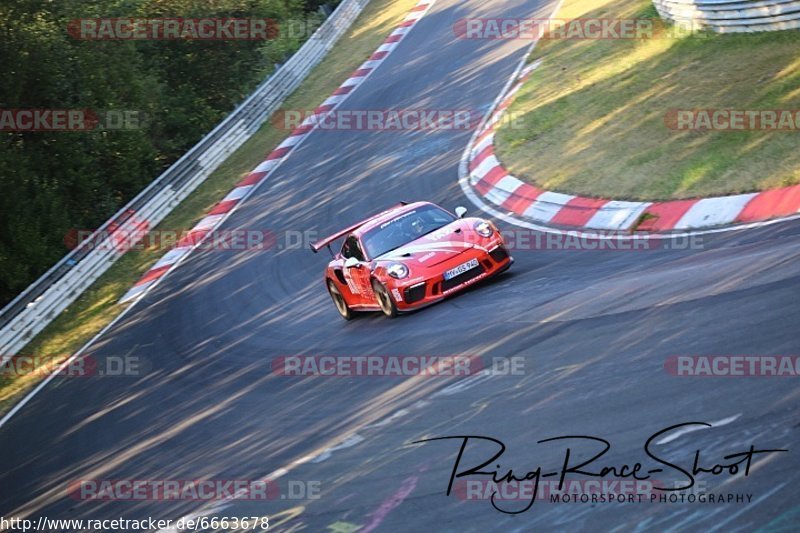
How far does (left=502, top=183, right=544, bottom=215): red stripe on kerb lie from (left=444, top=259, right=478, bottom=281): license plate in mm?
3337

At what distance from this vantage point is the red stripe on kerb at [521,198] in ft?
51.1

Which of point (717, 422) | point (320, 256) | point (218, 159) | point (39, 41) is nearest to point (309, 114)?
point (218, 159)

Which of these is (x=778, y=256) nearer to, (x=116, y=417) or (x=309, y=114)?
(x=116, y=417)

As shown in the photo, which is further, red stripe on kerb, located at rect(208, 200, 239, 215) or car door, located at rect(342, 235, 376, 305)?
red stripe on kerb, located at rect(208, 200, 239, 215)

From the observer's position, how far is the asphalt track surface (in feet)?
22.5

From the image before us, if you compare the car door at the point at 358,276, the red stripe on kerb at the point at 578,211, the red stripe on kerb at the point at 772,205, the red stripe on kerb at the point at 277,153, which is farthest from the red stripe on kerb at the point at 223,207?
the red stripe on kerb at the point at 772,205

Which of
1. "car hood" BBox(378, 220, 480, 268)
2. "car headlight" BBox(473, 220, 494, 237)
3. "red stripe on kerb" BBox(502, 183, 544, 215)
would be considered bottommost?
"car hood" BBox(378, 220, 480, 268)

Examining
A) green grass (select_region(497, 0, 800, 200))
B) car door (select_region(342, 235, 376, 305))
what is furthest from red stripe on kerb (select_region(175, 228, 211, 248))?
car door (select_region(342, 235, 376, 305))

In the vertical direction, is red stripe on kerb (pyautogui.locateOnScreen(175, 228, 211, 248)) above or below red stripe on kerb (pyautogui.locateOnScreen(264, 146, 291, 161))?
below

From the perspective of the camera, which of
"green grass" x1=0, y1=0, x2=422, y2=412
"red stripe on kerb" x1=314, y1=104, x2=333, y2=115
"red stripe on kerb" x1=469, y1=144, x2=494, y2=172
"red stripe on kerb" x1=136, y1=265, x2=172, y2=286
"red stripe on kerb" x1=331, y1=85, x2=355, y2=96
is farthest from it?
"red stripe on kerb" x1=331, y1=85, x2=355, y2=96

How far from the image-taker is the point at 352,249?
545 inches

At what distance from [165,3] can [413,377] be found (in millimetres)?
20667

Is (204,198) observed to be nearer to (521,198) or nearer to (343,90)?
(343,90)

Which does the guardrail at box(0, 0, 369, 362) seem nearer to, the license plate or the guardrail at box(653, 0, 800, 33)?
the license plate
